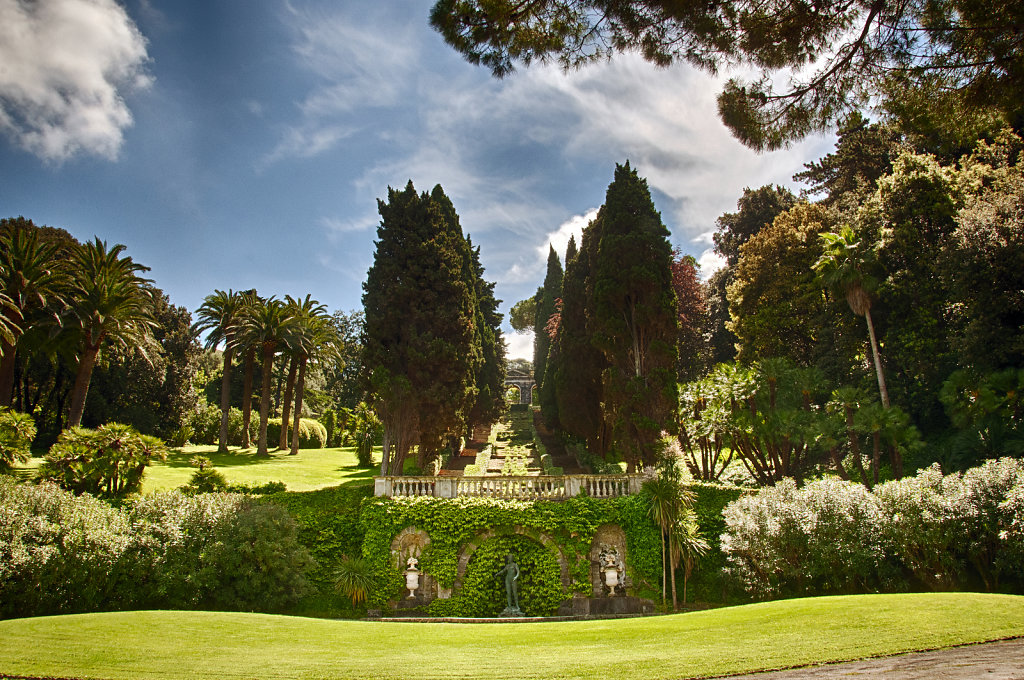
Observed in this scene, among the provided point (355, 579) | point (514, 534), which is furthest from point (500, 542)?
point (355, 579)

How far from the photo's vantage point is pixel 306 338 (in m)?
36.4

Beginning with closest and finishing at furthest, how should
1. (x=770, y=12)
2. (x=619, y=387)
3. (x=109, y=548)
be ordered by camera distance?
(x=770, y=12) → (x=109, y=548) → (x=619, y=387)

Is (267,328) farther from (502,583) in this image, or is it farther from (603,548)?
(603,548)

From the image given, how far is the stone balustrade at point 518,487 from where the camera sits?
58.9ft

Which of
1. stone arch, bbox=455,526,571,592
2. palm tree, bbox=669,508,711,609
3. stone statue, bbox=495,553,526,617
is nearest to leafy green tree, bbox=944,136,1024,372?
palm tree, bbox=669,508,711,609

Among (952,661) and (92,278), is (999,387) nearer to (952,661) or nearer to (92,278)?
(952,661)

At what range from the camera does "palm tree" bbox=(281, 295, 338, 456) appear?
36.2 meters

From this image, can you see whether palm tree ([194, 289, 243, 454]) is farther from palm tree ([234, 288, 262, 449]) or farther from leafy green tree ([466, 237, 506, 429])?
leafy green tree ([466, 237, 506, 429])

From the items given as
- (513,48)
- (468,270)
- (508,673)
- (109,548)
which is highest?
(468,270)

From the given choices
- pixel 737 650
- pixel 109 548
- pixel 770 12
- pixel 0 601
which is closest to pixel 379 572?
pixel 109 548

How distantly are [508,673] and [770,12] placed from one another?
9.68 m

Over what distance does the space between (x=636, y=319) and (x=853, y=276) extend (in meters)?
9.18

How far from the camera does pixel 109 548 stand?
1427 centimetres

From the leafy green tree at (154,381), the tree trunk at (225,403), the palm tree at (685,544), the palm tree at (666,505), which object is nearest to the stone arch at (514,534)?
the palm tree at (666,505)
